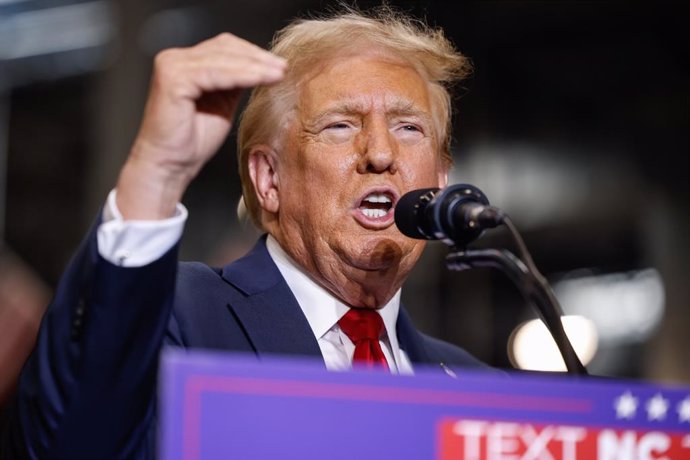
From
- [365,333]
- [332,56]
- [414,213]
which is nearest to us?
[414,213]

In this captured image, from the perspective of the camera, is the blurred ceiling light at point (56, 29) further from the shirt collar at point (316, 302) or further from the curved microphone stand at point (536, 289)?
the curved microphone stand at point (536, 289)

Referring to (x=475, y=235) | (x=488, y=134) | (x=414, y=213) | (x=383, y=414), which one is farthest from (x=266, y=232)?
(x=488, y=134)

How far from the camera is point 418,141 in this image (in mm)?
2129

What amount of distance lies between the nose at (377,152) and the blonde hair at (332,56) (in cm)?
18

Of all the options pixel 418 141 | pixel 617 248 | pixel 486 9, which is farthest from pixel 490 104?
Answer: pixel 418 141

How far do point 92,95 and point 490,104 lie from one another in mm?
1925

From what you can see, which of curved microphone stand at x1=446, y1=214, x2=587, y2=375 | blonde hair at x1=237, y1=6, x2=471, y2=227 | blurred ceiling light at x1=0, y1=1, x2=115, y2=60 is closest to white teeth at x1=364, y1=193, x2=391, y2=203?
blonde hair at x1=237, y1=6, x2=471, y2=227

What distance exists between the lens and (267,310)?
1.86m

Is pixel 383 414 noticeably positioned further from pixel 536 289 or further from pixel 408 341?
pixel 408 341

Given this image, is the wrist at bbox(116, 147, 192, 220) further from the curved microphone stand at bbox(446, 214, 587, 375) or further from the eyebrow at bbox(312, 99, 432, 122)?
the eyebrow at bbox(312, 99, 432, 122)

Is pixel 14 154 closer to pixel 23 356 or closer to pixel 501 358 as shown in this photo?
pixel 501 358

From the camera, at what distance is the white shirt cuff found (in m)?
1.25

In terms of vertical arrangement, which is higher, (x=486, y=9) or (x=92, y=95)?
(x=486, y=9)

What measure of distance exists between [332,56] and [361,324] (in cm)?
52
